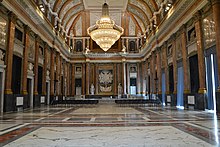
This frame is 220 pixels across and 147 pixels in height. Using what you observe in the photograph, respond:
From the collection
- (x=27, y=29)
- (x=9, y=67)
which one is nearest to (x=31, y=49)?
(x=27, y=29)

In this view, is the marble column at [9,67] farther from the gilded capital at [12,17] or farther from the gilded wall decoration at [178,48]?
the gilded wall decoration at [178,48]

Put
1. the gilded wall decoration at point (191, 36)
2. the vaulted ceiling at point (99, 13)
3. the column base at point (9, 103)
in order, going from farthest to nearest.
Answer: the vaulted ceiling at point (99, 13) → the gilded wall decoration at point (191, 36) → the column base at point (9, 103)

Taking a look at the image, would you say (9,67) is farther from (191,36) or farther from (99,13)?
(99,13)

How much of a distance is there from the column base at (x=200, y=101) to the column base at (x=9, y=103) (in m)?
7.93

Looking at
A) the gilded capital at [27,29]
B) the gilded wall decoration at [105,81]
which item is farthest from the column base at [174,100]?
the gilded wall decoration at [105,81]

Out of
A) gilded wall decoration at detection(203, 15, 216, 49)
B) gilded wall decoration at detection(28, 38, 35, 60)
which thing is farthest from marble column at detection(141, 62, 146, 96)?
gilded wall decoration at detection(203, 15, 216, 49)

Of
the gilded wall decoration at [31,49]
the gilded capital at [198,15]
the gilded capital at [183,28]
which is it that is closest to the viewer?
the gilded capital at [198,15]

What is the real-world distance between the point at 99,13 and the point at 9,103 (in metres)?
14.9

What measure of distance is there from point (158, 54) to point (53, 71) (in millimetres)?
7981

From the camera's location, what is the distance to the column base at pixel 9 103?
809 centimetres

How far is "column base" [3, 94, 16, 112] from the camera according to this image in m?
8.09

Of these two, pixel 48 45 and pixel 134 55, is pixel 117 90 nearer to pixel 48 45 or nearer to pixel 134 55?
pixel 134 55

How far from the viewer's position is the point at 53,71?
608 inches

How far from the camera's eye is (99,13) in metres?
20.9
